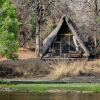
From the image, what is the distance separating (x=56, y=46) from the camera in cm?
6228

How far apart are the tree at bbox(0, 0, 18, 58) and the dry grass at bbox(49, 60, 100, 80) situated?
762 centimetres

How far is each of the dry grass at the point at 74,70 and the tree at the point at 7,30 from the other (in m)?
7.62

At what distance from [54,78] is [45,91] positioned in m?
9.57

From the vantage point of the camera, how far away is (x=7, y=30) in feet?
135

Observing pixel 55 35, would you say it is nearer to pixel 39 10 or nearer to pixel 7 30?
pixel 39 10

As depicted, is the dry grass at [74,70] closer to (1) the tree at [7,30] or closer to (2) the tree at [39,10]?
(1) the tree at [7,30]

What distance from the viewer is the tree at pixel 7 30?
40.6 m

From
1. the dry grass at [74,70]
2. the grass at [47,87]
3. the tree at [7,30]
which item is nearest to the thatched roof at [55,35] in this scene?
the dry grass at [74,70]

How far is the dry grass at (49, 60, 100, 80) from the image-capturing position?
48.0m

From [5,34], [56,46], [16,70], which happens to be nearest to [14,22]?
[5,34]

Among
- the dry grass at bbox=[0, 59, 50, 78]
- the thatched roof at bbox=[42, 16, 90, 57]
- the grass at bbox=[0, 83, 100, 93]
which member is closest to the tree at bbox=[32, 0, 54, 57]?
the thatched roof at bbox=[42, 16, 90, 57]

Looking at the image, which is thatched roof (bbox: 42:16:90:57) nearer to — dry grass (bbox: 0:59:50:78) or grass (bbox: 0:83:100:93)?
dry grass (bbox: 0:59:50:78)

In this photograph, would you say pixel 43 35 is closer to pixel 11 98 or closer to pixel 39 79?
pixel 39 79

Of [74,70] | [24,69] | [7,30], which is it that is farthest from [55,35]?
[7,30]
